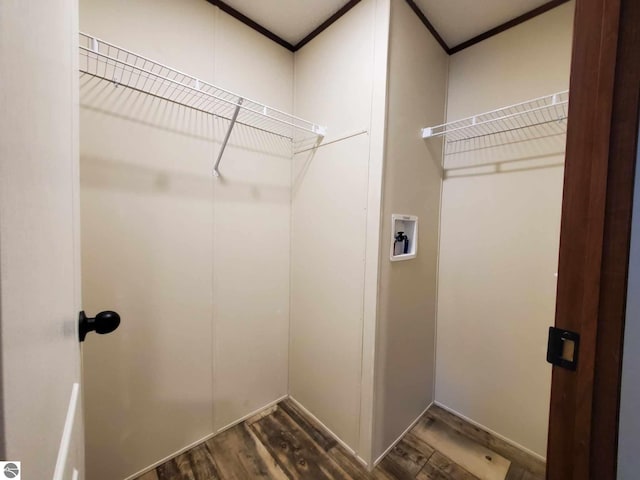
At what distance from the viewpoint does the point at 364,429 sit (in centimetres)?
136

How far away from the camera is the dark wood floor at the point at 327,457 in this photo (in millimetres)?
1300

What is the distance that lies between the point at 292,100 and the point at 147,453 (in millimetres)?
2214

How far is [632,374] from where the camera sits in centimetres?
48

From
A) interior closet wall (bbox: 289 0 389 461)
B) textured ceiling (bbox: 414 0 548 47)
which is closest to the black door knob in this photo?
interior closet wall (bbox: 289 0 389 461)

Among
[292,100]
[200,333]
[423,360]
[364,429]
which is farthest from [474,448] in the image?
[292,100]

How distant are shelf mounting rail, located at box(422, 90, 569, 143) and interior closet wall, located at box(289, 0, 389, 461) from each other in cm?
48

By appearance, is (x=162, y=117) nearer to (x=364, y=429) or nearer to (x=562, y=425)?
(x=562, y=425)

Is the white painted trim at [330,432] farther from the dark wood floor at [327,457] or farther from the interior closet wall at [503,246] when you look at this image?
the interior closet wall at [503,246]

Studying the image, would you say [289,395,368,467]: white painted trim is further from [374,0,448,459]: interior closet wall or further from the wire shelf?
the wire shelf

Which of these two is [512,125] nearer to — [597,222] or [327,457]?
[597,222]

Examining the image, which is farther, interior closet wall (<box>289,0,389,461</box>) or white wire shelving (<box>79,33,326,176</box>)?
interior closet wall (<box>289,0,389,461</box>)

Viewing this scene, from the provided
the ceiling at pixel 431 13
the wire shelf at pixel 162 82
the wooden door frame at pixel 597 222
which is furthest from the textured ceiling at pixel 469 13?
the wooden door frame at pixel 597 222

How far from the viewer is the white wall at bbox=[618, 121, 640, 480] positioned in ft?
1.56

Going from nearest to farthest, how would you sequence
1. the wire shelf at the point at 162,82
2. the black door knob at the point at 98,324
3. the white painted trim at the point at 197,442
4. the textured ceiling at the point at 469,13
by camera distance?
the black door knob at the point at 98,324 → the wire shelf at the point at 162,82 → the white painted trim at the point at 197,442 → the textured ceiling at the point at 469,13
